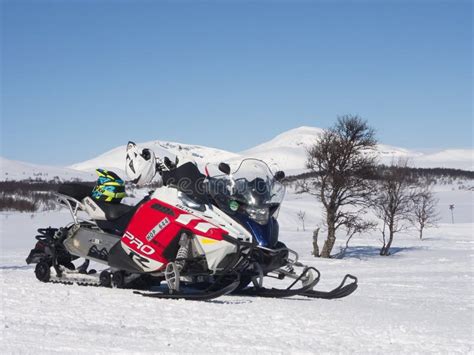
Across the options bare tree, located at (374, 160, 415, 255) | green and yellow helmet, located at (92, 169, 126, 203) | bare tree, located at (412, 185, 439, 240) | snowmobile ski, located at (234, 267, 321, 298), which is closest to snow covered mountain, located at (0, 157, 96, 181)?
bare tree, located at (412, 185, 439, 240)

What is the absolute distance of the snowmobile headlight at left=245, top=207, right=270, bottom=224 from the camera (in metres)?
7.55

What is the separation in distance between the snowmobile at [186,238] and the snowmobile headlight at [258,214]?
13 millimetres

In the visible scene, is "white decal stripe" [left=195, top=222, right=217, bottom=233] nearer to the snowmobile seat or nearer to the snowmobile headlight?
the snowmobile headlight

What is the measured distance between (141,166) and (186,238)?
4.25 feet

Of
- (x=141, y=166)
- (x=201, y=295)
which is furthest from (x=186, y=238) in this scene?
(x=141, y=166)

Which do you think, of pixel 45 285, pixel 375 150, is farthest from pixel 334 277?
pixel 375 150

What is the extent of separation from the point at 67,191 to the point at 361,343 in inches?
212

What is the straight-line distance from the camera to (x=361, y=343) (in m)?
5.06

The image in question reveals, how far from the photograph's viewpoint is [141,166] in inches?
318

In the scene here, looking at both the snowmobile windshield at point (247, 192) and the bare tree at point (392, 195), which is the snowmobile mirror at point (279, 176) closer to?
the snowmobile windshield at point (247, 192)

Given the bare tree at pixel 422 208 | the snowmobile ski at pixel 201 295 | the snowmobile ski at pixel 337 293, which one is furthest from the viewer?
the bare tree at pixel 422 208

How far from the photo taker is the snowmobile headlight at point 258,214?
7.55m

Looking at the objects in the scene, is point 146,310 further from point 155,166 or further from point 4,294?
point 155,166

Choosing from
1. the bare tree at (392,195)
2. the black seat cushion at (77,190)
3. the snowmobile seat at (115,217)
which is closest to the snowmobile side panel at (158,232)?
the snowmobile seat at (115,217)
